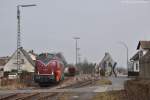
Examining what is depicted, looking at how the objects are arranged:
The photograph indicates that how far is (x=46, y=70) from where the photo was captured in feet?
167

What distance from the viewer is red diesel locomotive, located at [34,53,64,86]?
5028cm

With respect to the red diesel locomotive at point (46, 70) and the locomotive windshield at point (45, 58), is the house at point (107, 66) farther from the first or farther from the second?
the red diesel locomotive at point (46, 70)

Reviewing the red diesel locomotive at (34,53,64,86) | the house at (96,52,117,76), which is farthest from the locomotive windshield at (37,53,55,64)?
the house at (96,52,117,76)

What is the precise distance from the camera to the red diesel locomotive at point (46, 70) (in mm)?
50284

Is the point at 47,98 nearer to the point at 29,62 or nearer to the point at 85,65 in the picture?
the point at 29,62

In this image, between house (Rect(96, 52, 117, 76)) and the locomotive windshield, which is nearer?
the locomotive windshield

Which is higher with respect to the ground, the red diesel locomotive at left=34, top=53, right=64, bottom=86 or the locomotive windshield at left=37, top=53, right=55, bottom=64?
the locomotive windshield at left=37, top=53, right=55, bottom=64

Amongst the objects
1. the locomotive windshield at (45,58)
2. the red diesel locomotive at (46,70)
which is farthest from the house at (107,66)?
the red diesel locomotive at (46,70)

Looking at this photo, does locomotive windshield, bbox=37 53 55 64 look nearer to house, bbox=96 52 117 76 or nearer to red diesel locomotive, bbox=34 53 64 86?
red diesel locomotive, bbox=34 53 64 86

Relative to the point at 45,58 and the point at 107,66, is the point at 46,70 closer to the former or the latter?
the point at 45,58

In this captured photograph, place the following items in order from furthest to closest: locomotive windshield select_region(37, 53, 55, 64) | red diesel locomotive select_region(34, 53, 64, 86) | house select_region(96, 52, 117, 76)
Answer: house select_region(96, 52, 117, 76), locomotive windshield select_region(37, 53, 55, 64), red diesel locomotive select_region(34, 53, 64, 86)

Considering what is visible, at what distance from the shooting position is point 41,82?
166 feet

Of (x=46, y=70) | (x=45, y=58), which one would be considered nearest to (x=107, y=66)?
(x=45, y=58)

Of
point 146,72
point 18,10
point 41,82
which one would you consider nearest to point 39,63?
point 41,82
